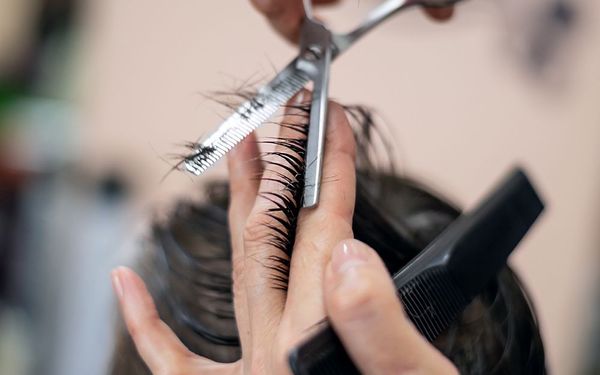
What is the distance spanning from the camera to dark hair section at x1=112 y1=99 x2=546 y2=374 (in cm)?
56

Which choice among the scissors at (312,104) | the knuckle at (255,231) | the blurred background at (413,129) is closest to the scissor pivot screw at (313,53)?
the scissors at (312,104)

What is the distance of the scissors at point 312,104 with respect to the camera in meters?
0.45

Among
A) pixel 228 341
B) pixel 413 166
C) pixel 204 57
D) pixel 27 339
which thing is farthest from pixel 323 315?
pixel 27 339

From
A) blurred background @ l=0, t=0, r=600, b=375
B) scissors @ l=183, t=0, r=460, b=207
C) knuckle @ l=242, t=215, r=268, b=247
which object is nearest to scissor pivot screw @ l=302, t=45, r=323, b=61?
scissors @ l=183, t=0, r=460, b=207

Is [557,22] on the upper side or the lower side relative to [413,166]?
upper

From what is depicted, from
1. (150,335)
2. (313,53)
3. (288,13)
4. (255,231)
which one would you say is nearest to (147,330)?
(150,335)

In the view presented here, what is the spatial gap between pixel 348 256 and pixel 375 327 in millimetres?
43

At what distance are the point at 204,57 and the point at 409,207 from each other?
87 cm

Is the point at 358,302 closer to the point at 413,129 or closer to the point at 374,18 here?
the point at 374,18

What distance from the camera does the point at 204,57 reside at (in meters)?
1.43

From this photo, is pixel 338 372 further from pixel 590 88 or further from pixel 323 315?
pixel 590 88

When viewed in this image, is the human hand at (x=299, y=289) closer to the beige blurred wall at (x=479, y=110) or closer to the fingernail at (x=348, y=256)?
the fingernail at (x=348, y=256)

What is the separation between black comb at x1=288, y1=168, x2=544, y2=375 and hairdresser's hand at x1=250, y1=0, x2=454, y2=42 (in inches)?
9.8

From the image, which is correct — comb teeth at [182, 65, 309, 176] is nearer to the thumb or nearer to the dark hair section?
the dark hair section
